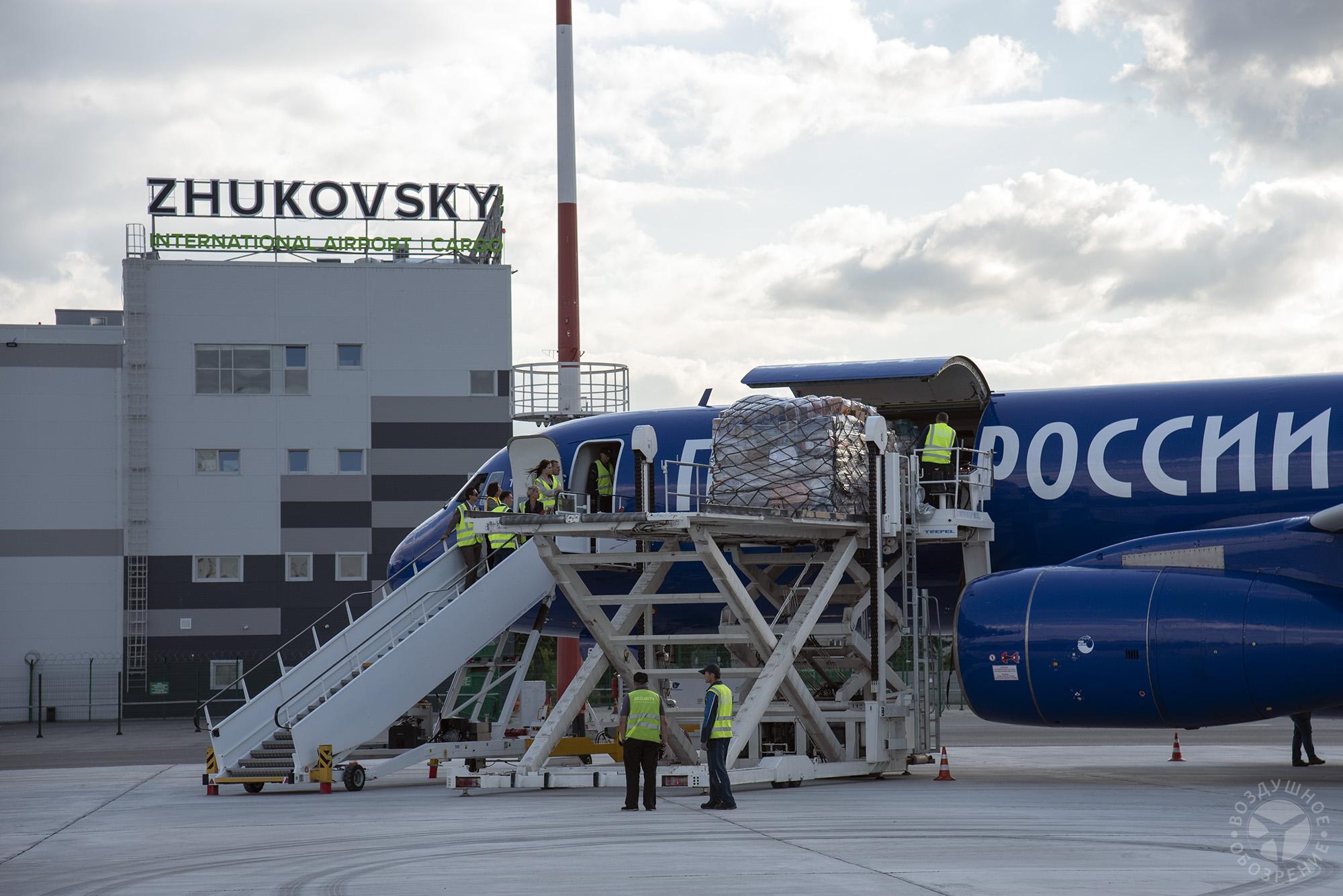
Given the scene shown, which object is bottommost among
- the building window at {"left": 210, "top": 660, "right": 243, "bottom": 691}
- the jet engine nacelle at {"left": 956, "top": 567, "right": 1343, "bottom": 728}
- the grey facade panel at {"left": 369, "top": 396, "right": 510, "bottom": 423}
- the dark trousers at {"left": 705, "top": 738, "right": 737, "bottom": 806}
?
the building window at {"left": 210, "top": 660, "right": 243, "bottom": 691}

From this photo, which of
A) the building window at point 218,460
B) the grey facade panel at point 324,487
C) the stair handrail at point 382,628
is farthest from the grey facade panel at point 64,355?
the stair handrail at point 382,628

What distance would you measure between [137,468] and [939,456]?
3971 cm

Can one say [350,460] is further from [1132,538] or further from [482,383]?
[1132,538]

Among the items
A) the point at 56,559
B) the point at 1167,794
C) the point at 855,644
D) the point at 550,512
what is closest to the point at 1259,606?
the point at 1167,794

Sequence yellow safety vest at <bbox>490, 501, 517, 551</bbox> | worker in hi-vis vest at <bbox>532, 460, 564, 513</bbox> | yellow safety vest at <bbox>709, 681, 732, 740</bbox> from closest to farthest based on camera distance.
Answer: yellow safety vest at <bbox>709, 681, 732, 740</bbox> → worker in hi-vis vest at <bbox>532, 460, 564, 513</bbox> → yellow safety vest at <bbox>490, 501, 517, 551</bbox>

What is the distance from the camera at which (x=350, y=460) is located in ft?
181

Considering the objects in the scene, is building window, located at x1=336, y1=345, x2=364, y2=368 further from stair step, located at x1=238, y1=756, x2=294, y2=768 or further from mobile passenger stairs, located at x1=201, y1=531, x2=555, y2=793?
stair step, located at x1=238, y1=756, x2=294, y2=768

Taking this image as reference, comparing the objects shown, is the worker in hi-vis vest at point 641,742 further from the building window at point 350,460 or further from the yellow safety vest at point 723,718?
the building window at point 350,460

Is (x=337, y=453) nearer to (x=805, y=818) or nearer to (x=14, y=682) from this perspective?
(x=14, y=682)

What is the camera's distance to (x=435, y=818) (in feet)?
57.5

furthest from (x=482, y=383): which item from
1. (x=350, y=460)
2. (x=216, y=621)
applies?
(x=216, y=621)

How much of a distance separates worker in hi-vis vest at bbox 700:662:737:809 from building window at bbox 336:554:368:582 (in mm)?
39543

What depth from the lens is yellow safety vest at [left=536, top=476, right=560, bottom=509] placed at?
70.7ft

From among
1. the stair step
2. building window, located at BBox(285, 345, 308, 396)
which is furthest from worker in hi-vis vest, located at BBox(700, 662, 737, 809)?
building window, located at BBox(285, 345, 308, 396)
